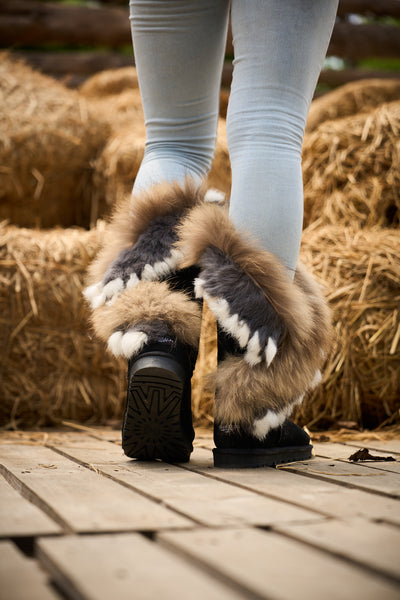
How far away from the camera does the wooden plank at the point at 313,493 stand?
A: 714mm

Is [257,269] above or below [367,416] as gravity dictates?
above

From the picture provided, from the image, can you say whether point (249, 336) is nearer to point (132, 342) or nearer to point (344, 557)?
point (132, 342)

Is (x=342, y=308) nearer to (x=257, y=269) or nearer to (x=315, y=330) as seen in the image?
(x=315, y=330)

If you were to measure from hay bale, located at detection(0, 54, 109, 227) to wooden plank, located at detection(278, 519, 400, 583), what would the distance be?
5.86 feet

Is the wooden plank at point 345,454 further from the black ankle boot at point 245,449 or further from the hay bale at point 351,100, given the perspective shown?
the hay bale at point 351,100

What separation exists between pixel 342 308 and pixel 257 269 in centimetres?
64

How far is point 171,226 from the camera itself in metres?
1.08

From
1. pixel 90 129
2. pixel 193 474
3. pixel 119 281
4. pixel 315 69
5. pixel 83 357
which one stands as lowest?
pixel 193 474

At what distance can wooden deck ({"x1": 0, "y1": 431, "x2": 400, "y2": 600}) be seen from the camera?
1.61ft

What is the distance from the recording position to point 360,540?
600 millimetres

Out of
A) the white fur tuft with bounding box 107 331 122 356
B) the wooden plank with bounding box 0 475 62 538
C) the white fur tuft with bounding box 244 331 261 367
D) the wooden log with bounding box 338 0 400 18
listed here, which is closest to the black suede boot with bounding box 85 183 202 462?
the white fur tuft with bounding box 107 331 122 356

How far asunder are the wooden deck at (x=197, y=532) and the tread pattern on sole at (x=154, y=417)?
0.03 m

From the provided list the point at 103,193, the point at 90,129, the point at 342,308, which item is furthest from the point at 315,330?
the point at 90,129

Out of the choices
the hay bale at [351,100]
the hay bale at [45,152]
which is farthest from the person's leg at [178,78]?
the hay bale at [351,100]
